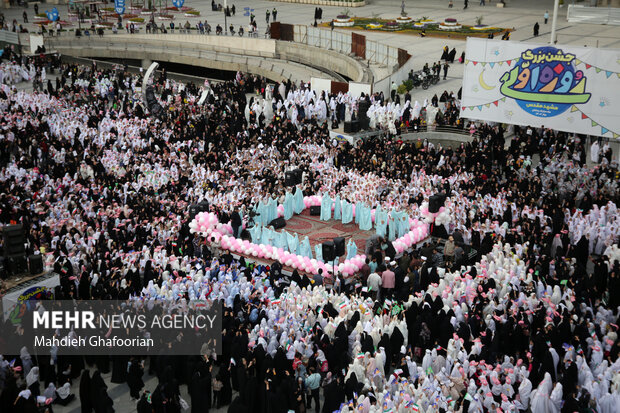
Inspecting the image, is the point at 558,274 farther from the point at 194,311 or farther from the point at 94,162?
the point at 94,162

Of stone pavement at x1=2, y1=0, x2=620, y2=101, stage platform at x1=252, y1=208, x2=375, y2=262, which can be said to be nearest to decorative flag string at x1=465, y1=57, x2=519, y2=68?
stone pavement at x1=2, y1=0, x2=620, y2=101

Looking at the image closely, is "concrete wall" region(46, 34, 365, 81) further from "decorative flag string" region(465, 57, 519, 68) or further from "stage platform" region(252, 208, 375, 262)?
"stage platform" region(252, 208, 375, 262)

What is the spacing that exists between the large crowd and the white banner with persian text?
1029 millimetres

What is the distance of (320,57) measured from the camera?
146ft

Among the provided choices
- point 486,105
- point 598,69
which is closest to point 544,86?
point 598,69

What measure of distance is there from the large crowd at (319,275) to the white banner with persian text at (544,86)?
1.03 m

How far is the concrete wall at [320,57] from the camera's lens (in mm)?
40812

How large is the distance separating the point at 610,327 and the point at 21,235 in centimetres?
1337

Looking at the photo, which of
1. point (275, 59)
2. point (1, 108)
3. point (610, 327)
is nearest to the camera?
point (610, 327)

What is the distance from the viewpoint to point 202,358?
1429 centimetres

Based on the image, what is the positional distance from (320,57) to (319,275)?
28.8m

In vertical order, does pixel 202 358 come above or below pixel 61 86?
below

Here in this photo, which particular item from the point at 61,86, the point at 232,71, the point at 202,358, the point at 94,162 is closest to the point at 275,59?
the point at 232,71

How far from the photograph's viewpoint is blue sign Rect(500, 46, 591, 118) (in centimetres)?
2430
